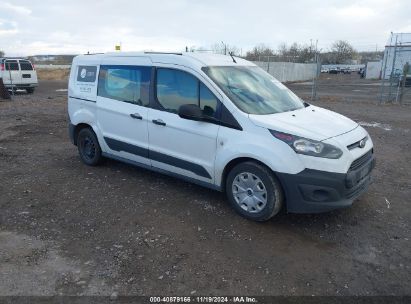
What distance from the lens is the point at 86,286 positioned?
3248mm

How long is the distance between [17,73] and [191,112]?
18491 mm

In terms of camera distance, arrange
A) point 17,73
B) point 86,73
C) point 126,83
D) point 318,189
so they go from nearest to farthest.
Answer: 1. point 318,189
2. point 126,83
3. point 86,73
4. point 17,73

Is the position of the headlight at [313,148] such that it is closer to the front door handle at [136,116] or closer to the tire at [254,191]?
the tire at [254,191]

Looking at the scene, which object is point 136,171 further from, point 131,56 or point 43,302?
point 43,302

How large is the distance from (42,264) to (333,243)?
2907 millimetres

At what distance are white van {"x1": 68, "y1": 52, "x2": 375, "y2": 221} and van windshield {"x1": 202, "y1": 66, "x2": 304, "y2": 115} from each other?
2 centimetres

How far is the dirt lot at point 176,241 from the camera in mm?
3293

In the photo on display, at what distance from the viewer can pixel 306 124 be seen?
4.34 meters

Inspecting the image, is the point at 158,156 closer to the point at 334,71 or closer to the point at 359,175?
the point at 359,175

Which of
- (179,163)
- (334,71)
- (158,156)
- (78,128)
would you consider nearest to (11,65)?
(78,128)

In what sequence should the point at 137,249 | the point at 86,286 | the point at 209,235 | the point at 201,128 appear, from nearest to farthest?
the point at 86,286 < the point at 137,249 < the point at 209,235 < the point at 201,128

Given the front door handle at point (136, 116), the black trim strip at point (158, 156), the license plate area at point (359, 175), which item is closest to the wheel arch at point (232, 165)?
the black trim strip at point (158, 156)

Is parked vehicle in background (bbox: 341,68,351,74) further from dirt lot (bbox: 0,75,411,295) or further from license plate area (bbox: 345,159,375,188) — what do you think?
license plate area (bbox: 345,159,375,188)

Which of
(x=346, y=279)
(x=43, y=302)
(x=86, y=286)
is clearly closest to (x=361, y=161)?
(x=346, y=279)
